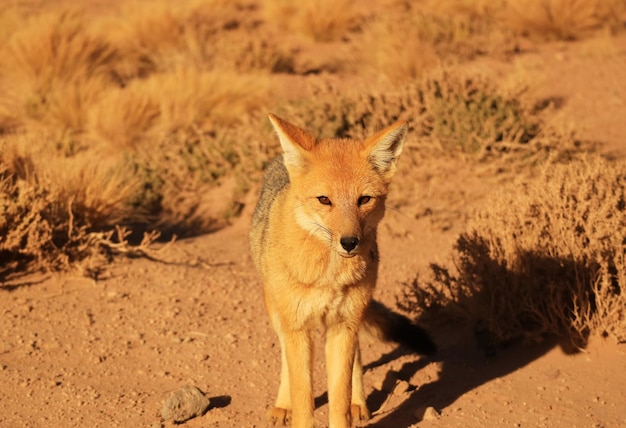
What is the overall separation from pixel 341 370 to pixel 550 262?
6.21ft

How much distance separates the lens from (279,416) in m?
4.41

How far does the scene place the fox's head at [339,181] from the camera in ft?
11.8


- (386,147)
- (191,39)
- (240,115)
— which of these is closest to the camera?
(386,147)

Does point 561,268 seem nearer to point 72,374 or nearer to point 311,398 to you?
point 311,398

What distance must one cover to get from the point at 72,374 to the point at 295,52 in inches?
376

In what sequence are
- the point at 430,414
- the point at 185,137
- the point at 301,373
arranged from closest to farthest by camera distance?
the point at 301,373 < the point at 430,414 < the point at 185,137

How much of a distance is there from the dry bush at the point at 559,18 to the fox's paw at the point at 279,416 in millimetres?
10389

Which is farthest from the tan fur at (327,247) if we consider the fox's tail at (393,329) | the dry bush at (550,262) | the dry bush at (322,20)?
the dry bush at (322,20)

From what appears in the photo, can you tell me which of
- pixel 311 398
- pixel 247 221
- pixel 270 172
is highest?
pixel 270 172

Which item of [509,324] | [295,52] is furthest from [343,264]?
[295,52]

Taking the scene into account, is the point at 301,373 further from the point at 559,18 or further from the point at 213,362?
the point at 559,18

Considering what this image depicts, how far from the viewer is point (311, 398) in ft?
13.0

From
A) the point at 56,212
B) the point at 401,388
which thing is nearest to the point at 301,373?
the point at 401,388

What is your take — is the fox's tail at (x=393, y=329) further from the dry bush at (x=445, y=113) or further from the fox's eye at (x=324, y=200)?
the dry bush at (x=445, y=113)
